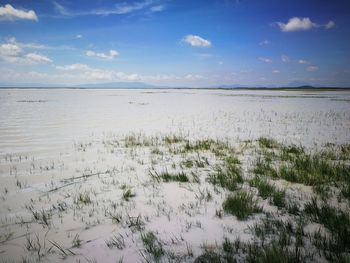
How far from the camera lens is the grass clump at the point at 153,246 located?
3.16 m

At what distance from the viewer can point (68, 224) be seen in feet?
13.4

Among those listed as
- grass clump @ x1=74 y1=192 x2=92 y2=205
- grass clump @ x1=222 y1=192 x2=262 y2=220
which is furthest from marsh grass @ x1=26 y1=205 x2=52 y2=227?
grass clump @ x1=222 y1=192 x2=262 y2=220

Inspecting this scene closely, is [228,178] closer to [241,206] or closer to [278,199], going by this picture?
[278,199]

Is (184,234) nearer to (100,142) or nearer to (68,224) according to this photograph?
(68,224)

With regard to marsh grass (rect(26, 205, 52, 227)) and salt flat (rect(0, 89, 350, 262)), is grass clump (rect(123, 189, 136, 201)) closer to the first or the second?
salt flat (rect(0, 89, 350, 262))

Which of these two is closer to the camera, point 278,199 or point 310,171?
point 278,199

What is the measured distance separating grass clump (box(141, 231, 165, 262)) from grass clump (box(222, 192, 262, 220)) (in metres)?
1.45

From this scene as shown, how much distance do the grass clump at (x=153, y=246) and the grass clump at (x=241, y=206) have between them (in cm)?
145

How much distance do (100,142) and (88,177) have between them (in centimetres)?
463

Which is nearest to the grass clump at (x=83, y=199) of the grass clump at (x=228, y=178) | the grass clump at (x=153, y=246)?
the grass clump at (x=153, y=246)

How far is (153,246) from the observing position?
11.0 feet

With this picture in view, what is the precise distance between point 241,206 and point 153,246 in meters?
1.78

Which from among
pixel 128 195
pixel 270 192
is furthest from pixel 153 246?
pixel 270 192

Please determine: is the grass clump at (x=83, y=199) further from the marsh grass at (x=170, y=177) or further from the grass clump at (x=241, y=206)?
the grass clump at (x=241, y=206)
